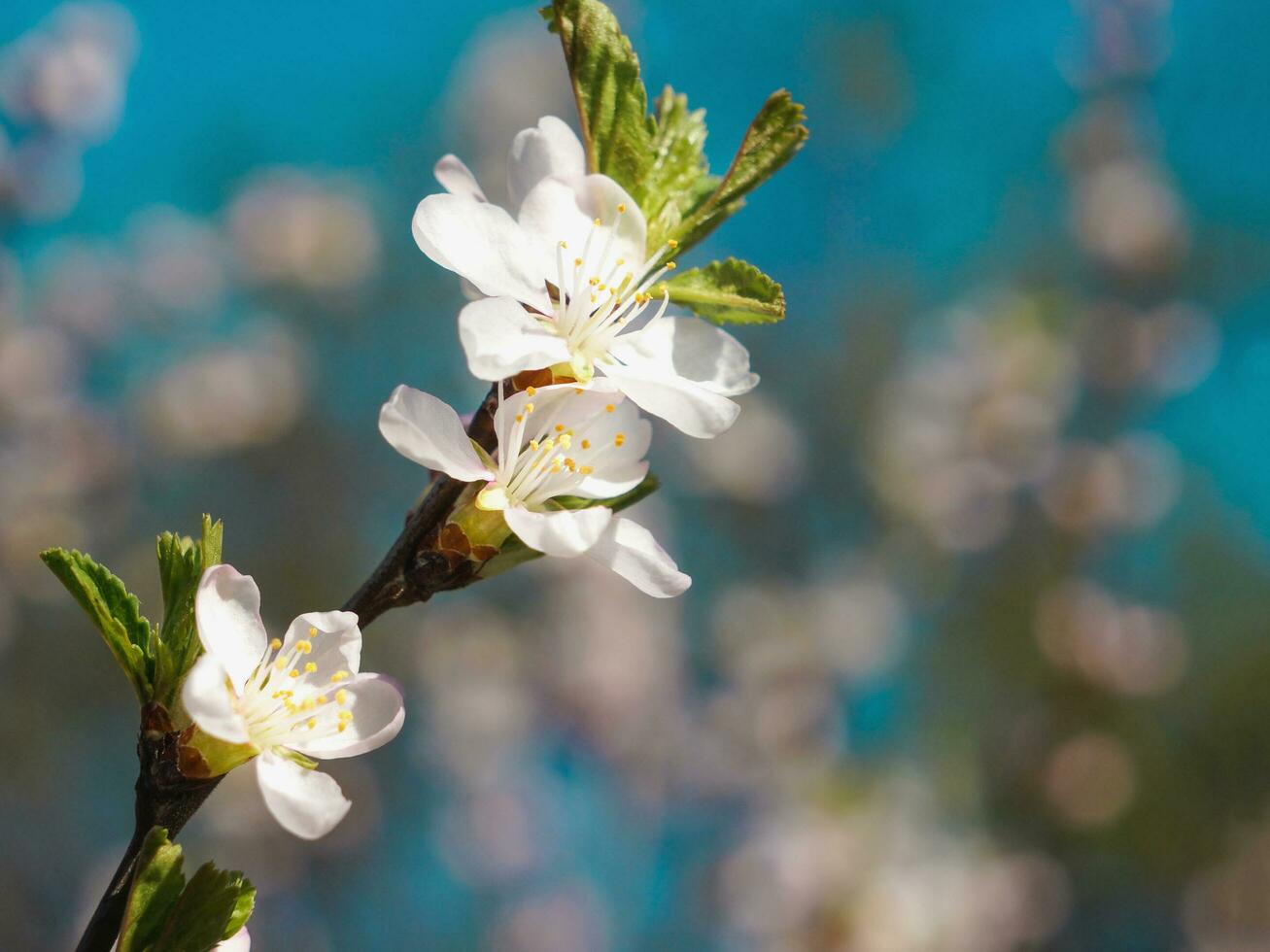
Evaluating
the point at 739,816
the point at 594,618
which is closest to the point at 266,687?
the point at 739,816

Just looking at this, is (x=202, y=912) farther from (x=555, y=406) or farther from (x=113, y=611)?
(x=555, y=406)

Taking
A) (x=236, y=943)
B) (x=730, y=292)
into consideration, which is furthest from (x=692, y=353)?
(x=236, y=943)

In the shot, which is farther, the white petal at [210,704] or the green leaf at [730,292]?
the green leaf at [730,292]

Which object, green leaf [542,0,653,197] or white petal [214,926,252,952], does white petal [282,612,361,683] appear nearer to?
white petal [214,926,252,952]

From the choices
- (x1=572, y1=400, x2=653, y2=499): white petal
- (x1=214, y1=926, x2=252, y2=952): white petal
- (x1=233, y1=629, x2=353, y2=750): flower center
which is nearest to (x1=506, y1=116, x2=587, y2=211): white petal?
(x1=572, y1=400, x2=653, y2=499): white petal

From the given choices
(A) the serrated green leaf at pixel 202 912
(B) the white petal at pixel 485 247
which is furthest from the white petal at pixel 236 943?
(B) the white petal at pixel 485 247

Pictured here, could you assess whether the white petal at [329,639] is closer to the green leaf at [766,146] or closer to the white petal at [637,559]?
the white petal at [637,559]

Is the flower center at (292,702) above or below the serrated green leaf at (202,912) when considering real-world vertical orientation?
above

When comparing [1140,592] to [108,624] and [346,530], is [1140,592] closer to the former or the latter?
[346,530]
